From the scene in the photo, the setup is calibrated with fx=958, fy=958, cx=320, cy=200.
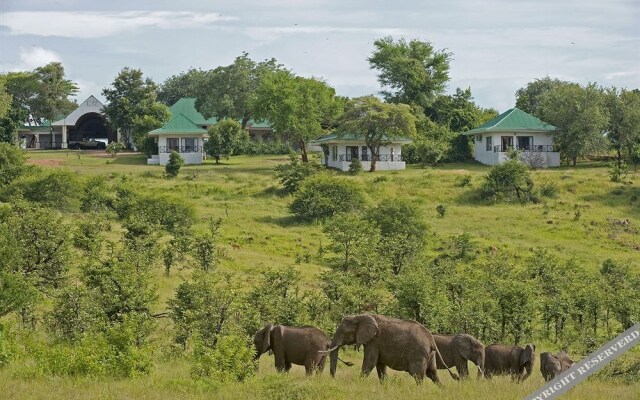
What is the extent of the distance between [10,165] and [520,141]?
41067 millimetres

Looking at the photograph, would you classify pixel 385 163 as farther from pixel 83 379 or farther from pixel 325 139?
pixel 83 379

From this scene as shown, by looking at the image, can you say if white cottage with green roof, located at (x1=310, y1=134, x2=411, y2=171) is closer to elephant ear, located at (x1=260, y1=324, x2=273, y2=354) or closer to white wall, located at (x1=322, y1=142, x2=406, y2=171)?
white wall, located at (x1=322, y1=142, x2=406, y2=171)

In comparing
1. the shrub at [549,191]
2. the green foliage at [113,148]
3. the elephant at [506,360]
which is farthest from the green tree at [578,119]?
the elephant at [506,360]

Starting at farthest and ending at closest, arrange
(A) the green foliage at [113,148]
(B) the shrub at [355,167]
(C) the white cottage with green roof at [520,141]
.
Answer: (A) the green foliage at [113,148]
(C) the white cottage with green roof at [520,141]
(B) the shrub at [355,167]

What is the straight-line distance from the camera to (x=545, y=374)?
18.7 metres

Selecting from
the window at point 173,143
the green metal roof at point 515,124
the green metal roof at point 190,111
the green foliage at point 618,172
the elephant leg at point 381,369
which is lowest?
the elephant leg at point 381,369

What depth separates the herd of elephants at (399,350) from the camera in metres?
17.9

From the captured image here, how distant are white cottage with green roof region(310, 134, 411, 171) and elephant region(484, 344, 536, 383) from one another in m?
55.0

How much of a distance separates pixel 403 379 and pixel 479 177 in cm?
4958

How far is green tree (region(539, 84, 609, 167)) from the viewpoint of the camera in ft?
243

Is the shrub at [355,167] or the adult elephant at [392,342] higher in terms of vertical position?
the shrub at [355,167]

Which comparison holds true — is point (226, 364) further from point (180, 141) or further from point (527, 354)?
point (180, 141)

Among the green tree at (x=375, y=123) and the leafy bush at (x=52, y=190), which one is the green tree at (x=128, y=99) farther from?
the leafy bush at (x=52, y=190)

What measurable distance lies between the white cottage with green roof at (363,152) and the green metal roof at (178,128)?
36.2 feet
